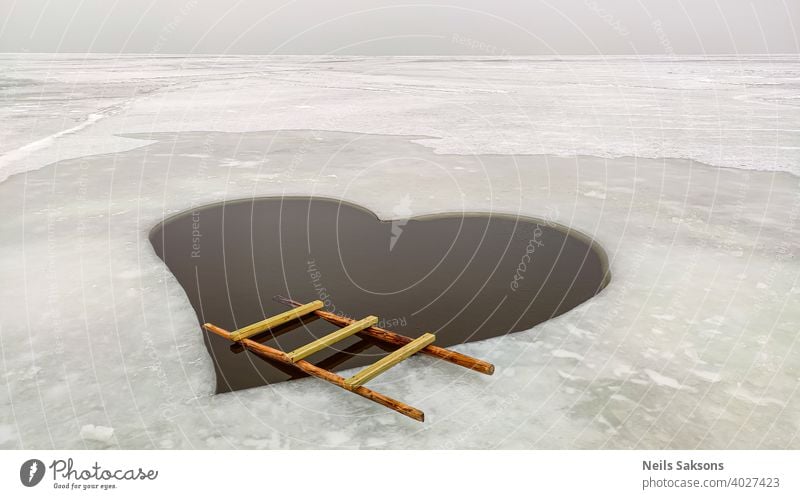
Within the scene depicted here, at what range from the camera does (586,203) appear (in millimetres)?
9633

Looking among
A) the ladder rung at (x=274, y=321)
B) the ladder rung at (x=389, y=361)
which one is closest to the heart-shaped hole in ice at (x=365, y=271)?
the ladder rung at (x=274, y=321)

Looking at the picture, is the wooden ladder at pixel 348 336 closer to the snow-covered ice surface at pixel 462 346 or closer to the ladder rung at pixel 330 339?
the ladder rung at pixel 330 339

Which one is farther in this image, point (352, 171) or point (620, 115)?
point (620, 115)

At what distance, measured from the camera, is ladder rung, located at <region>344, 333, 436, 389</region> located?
4.56 meters

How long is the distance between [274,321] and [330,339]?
695 millimetres

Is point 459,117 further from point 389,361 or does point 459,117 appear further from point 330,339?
point 389,361

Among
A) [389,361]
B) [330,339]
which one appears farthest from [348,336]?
[389,361]

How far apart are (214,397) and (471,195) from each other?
6.41 meters

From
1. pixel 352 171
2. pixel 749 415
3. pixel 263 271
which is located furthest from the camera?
pixel 352 171

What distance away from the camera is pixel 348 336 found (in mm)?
5629

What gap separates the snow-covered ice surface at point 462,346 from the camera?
4188 mm

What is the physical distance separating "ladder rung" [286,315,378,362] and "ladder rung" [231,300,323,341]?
433 millimetres
